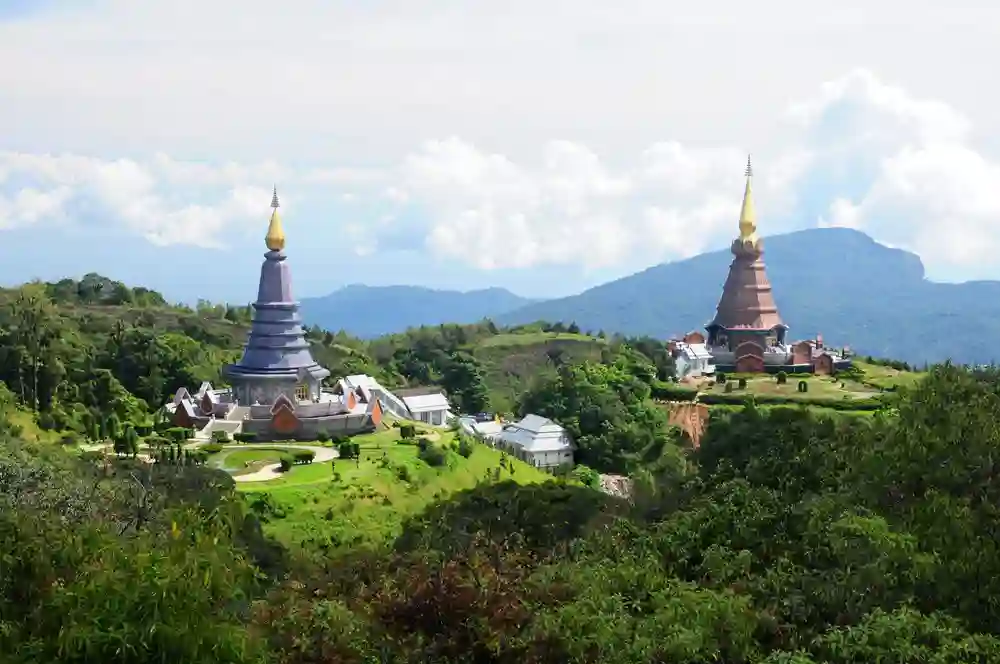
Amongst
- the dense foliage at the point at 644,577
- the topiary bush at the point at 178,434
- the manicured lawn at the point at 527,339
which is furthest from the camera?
the manicured lawn at the point at 527,339

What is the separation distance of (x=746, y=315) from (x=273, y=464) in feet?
98.2

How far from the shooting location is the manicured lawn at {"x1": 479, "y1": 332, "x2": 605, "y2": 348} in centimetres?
7206

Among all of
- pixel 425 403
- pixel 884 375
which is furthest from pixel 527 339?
pixel 884 375

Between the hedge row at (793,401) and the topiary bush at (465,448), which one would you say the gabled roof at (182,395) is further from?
the hedge row at (793,401)

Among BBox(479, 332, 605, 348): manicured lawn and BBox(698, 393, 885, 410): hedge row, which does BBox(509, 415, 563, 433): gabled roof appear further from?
BBox(479, 332, 605, 348): manicured lawn

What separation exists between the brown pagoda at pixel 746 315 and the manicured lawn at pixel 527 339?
44.5 ft

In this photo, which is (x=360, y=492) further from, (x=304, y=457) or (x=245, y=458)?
(x=245, y=458)

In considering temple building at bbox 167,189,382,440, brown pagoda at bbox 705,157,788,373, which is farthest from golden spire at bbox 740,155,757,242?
temple building at bbox 167,189,382,440

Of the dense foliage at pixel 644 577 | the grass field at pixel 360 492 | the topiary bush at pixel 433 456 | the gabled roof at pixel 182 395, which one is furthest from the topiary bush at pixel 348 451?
the dense foliage at pixel 644 577

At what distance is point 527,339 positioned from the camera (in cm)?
7344

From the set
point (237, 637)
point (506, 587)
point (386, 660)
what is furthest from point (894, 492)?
point (237, 637)

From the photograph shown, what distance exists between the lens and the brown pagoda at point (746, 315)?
5541 cm

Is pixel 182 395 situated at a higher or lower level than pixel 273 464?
higher

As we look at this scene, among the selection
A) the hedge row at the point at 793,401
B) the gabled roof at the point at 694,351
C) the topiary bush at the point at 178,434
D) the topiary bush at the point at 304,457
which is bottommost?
the topiary bush at the point at 304,457
